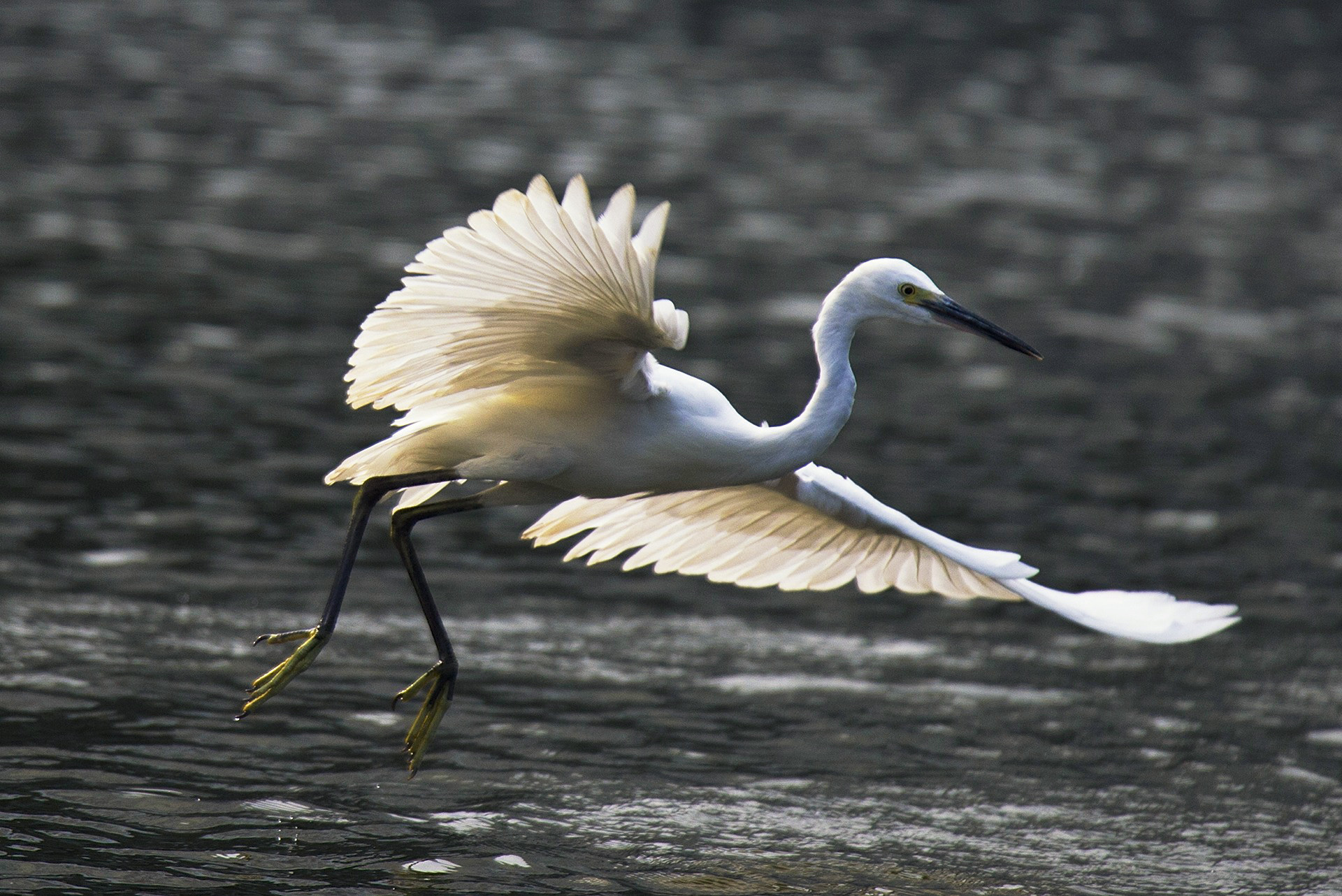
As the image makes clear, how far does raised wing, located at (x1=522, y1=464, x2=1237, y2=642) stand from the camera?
8.58 metres

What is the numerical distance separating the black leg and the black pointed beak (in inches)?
83.2

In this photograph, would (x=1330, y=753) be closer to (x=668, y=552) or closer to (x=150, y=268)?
(x=668, y=552)

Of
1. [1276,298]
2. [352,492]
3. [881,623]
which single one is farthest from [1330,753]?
[1276,298]

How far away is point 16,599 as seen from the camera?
10477mm

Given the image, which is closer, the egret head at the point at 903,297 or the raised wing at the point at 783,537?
the egret head at the point at 903,297

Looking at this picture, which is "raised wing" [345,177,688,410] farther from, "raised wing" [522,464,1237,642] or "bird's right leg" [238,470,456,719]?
"raised wing" [522,464,1237,642]

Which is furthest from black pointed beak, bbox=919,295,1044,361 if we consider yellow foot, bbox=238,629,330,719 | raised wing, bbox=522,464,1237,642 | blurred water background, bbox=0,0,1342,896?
yellow foot, bbox=238,629,330,719

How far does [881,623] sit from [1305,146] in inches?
795

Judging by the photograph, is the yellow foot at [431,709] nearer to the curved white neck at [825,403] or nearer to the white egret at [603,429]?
the white egret at [603,429]

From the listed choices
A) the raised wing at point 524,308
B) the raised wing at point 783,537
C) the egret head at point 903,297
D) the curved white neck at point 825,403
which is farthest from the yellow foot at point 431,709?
the egret head at point 903,297

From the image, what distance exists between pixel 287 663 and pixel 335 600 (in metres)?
0.33

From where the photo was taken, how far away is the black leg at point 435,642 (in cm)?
819

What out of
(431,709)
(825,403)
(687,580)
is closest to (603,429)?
(825,403)

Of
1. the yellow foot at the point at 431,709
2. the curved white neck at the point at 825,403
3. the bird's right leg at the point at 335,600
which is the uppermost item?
the curved white neck at the point at 825,403
